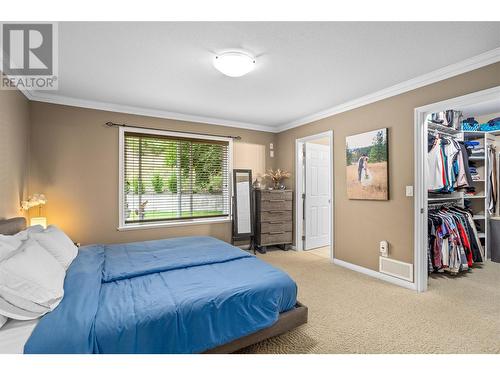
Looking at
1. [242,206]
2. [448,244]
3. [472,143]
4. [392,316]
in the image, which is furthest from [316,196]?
[392,316]

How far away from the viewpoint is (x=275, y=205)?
4668mm

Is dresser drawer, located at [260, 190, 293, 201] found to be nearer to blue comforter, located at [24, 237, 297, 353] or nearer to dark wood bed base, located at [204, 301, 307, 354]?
blue comforter, located at [24, 237, 297, 353]

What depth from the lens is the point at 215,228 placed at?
14.9 ft

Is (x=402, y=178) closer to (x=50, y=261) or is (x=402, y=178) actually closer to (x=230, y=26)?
(x=230, y=26)

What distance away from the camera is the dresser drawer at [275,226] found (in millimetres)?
4598

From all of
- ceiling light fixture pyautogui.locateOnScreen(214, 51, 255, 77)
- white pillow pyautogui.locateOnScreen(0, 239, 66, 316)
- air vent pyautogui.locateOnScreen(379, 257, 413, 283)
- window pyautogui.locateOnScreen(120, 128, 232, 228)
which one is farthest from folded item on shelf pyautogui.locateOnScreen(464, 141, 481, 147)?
white pillow pyautogui.locateOnScreen(0, 239, 66, 316)

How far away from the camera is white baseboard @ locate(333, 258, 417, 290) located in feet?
9.80

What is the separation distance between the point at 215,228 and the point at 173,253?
6.27 ft

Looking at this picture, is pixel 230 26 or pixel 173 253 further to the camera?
pixel 173 253

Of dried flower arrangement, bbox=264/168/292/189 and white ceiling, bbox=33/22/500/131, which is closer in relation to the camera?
white ceiling, bbox=33/22/500/131

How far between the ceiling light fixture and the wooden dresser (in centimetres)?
252

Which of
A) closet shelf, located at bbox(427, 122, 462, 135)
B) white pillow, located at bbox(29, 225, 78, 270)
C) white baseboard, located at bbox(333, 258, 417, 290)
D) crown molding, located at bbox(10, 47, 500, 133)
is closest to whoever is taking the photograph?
white pillow, located at bbox(29, 225, 78, 270)

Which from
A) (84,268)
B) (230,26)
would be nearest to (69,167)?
(84,268)

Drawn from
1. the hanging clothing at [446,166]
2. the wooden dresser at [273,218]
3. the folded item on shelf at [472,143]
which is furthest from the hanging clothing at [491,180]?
the wooden dresser at [273,218]
